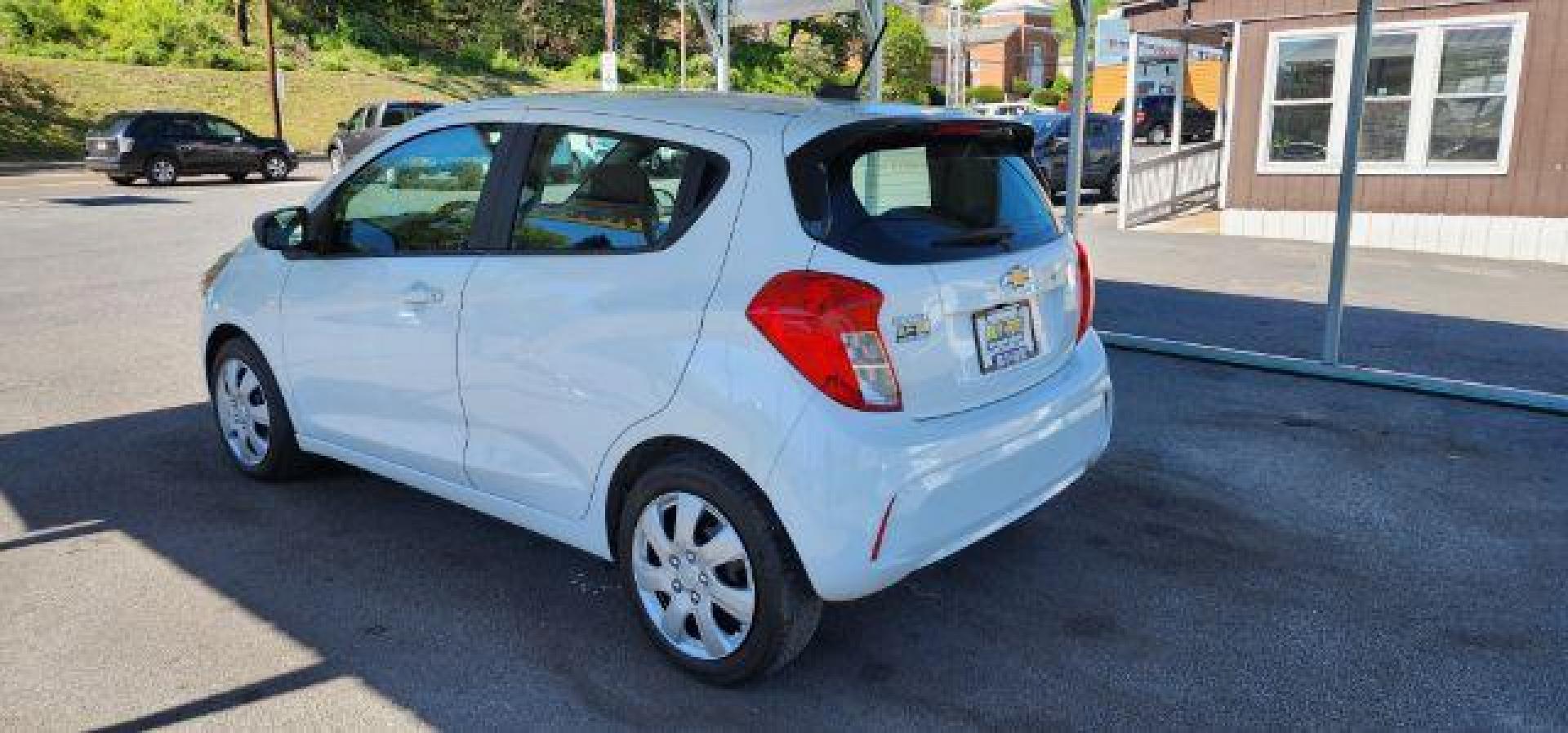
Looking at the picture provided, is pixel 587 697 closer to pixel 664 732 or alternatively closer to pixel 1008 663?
pixel 664 732

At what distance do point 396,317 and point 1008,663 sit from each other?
234cm

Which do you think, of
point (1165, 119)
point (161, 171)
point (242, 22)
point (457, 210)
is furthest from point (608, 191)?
point (242, 22)

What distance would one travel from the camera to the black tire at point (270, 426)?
186 inches

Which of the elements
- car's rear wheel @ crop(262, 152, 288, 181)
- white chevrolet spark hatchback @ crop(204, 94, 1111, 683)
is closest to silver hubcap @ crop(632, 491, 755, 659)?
white chevrolet spark hatchback @ crop(204, 94, 1111, 683)

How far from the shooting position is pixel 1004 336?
340 centimetres

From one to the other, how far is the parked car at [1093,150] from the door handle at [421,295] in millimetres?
17441

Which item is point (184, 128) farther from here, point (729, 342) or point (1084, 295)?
point (729, 342)

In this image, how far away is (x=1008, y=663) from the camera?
3.43 meters

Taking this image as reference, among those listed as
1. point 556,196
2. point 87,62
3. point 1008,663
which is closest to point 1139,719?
point 1008,663

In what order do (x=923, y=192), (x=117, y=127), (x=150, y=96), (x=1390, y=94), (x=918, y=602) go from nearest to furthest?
(x=923, y=192), (x=918, y=602), (x=1390, y=94), (x=117, y=127), (x=150, y=96)

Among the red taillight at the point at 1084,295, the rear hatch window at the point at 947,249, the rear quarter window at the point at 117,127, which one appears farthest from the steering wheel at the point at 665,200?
the rear quarter window at the point at 117,127

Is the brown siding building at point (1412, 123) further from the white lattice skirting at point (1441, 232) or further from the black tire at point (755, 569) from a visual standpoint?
the black tire at point (755, 569)

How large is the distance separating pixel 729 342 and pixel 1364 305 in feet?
27.5

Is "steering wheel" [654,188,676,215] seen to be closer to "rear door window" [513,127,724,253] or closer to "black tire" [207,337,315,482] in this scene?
"rear door window" [513,127,724,253]
